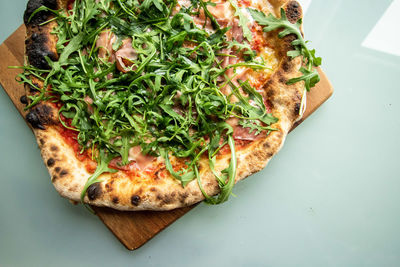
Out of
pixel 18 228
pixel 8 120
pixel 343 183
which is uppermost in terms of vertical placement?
pixel 343 183

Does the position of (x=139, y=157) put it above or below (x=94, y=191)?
above

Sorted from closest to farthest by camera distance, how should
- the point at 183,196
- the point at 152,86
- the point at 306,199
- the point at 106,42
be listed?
1. the point at 183,196
2. the point at 152,86
3. the point at 106,42
4. the point at 306,199

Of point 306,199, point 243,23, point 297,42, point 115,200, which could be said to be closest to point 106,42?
point 243,23

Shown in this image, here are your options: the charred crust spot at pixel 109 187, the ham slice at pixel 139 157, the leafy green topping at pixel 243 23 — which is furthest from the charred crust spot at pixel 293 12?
the charred crust spot at pixel 109 187

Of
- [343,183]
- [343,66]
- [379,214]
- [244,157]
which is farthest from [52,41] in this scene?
[379,214]

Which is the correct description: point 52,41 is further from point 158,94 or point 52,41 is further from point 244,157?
point 244,157

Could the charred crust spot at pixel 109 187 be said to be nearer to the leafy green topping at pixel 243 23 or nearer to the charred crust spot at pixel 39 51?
the charred crust spot at pixel 39 51

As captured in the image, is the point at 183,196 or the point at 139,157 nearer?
the point at 183,196

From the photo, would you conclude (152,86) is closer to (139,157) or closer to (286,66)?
(139,157)
